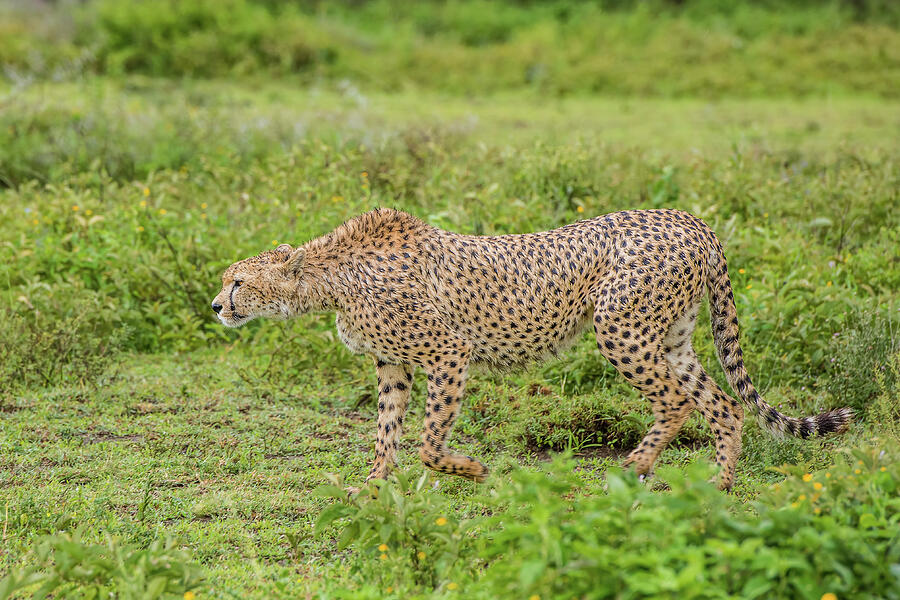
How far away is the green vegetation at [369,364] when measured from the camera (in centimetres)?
363

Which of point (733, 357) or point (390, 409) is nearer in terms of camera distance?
point (390, 409)

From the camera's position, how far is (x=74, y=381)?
22.0 feet

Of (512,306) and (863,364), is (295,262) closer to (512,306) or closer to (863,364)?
(512,306)

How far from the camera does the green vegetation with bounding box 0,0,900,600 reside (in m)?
3.63

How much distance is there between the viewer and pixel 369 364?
22.7 ft

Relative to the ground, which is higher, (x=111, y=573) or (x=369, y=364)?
(x=111, y=573)

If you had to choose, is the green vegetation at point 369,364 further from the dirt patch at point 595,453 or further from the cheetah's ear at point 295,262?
the cheetah's ear at point 295,262

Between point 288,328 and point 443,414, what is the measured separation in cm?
236

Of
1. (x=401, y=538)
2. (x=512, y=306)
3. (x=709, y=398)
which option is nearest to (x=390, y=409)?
(x=512, y=306)

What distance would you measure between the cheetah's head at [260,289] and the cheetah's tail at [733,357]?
2.04m

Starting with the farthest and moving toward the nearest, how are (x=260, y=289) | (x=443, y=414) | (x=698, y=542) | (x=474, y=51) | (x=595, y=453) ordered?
(x=474, y=51) → (x=595, y=453) → (x=260, y=289) → (x=443, y=414) → (x=698, y=542)

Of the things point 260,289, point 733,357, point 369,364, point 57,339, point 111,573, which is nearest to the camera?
point 111,573

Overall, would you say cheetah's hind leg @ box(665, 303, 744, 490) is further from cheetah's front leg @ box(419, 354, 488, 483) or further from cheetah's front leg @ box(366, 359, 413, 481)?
cheetah's front leg @ box(366, 359, 413, 481)

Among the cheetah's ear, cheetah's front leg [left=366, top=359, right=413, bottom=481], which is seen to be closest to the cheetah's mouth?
the cheetah's ear
